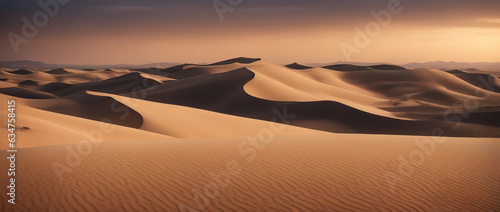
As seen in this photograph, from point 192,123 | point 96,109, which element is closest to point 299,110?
point 192,123

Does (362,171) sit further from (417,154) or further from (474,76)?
(474,76)

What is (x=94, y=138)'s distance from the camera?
571 inches

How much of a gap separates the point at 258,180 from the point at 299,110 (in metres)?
24.8

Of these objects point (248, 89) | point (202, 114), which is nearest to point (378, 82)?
point (248, 89)

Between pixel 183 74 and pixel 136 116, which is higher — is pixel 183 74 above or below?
above

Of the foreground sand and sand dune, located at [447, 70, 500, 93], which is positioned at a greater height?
sand dune, located at [447, 70, 500, 93]

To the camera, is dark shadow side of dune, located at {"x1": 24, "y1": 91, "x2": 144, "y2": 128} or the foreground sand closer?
the foreground sand

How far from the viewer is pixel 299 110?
105ft

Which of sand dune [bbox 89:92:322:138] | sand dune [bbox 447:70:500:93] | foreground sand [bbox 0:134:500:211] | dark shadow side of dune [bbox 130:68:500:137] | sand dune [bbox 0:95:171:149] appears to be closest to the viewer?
foreground sand [bbox 0:134:500:211]

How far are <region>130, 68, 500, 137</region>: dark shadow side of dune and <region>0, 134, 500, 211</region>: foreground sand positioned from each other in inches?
606

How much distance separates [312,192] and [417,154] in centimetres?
495

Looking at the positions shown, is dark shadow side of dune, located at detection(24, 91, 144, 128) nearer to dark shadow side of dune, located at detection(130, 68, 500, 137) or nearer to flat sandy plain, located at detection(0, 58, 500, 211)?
flat sandy plain, located at detection(0, 58, 500, 211)

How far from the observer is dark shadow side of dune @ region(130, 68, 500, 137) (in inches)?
1021

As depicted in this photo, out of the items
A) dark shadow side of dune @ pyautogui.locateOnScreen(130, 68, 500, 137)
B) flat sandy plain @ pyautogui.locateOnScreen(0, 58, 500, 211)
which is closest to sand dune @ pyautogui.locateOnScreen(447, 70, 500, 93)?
dark shadow side of dune @ pyautogui.locateOnScreen(130, 68, 500, 137)
